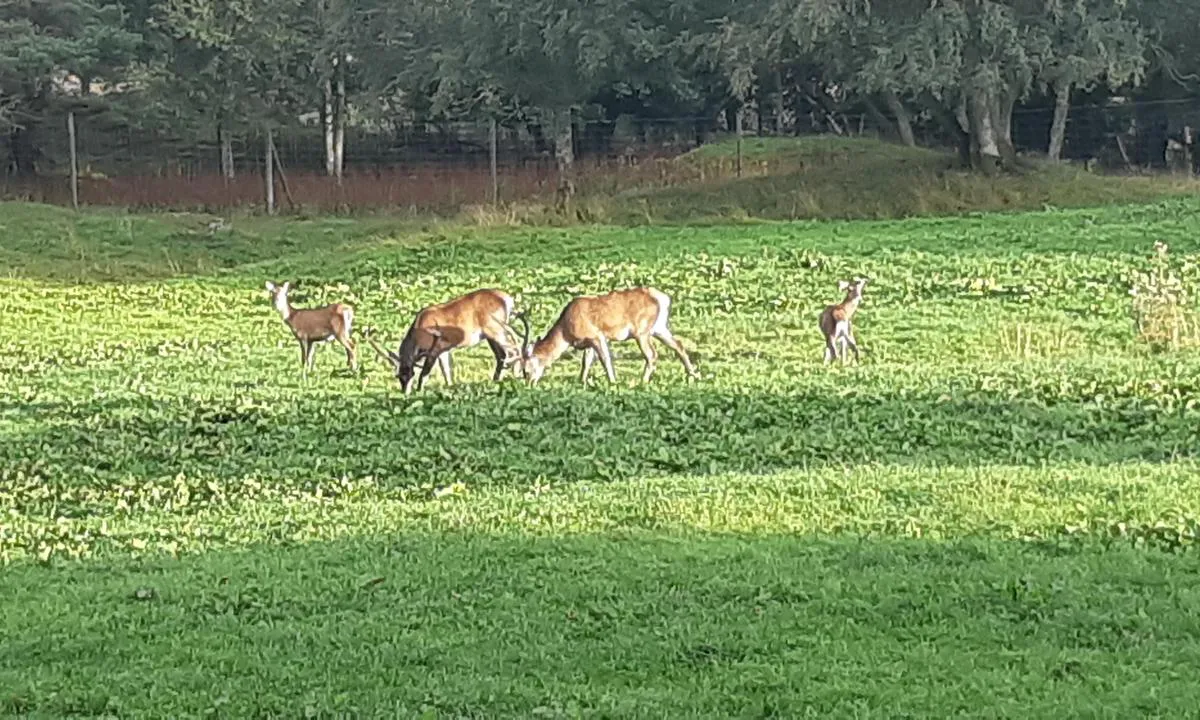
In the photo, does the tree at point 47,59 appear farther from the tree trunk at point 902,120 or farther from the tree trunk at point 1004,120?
the tree trunk at point 1004,120

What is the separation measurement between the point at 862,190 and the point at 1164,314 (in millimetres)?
17711

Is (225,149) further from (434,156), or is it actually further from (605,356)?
(605,356)

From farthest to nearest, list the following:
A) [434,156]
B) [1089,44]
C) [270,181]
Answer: [434,156] < [270,181] < [1089,44]

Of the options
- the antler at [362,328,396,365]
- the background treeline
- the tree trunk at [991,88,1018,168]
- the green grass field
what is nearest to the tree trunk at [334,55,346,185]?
the background treeline

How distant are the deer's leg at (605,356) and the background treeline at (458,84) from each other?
2315 centimetres

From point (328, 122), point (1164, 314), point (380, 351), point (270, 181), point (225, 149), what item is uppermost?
point (328, 122)

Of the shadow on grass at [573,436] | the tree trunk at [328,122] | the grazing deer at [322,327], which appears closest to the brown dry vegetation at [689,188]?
the tree trunk at [328,122]

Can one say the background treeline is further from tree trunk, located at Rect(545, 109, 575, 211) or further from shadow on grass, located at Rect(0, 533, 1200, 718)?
shadow on grass, located at Rect(0, 533, 1200, 718)

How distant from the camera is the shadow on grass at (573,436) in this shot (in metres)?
11.6

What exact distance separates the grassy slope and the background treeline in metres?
1.75

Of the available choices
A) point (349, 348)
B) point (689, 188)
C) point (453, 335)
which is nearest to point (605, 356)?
point (453, 335)

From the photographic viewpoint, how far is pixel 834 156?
138ft

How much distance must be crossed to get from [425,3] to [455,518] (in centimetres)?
4124

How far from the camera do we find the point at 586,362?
54.2 ft
